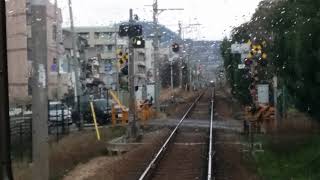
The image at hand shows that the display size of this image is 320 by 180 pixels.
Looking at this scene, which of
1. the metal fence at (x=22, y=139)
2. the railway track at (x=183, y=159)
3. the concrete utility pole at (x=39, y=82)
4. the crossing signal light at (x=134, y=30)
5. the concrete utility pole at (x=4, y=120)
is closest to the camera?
the concrete utility pole at (x=4, y=120)

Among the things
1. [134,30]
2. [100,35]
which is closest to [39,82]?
[134,30]

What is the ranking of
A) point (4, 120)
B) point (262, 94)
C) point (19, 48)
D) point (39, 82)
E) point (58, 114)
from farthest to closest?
point (19, 48) < point (58, 114) < point (262, 94) < point (39, 82) < point (4, 120)

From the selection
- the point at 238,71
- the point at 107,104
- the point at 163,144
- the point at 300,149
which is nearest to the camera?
the point at 300,149

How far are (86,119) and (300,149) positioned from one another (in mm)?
27020

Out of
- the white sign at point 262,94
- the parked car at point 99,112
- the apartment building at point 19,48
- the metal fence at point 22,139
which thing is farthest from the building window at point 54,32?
the metal fence at point 22,139

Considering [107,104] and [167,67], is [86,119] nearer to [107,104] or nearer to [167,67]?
[107,104]

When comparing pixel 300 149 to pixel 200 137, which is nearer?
pixel 300 149

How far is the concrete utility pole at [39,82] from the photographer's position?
1043cm

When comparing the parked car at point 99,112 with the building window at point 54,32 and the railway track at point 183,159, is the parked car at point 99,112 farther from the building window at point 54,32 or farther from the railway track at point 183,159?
the building window at point 54,32

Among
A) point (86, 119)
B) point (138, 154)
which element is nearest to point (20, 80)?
point (86, 119)

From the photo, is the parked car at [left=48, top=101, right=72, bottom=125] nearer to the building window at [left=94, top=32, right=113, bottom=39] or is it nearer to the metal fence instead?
the metal fence

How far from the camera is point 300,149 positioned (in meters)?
20.8

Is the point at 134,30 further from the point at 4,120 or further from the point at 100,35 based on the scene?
the point at 100,35

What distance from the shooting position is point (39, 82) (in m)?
10.5
